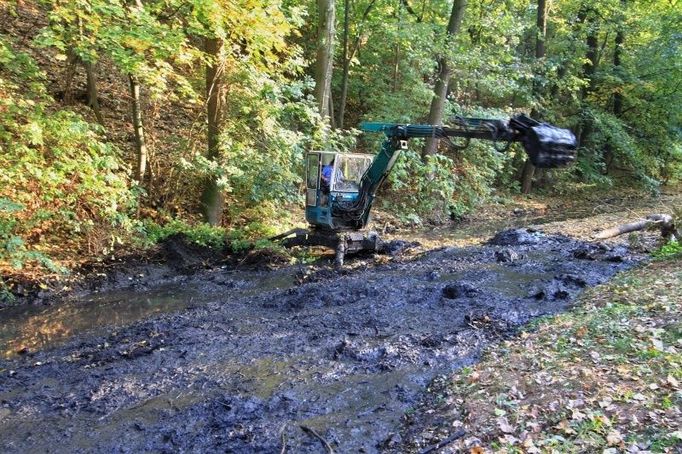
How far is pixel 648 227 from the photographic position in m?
13.4

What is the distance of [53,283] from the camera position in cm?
901

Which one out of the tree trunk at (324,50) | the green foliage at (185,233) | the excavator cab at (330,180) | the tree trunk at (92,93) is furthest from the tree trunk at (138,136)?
the tree trunk at (324,50)

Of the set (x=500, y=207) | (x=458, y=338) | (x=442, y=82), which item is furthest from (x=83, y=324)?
(x=500, y=207)

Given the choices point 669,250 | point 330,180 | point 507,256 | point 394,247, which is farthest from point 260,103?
point 669,250

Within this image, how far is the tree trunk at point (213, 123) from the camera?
40.5 feet

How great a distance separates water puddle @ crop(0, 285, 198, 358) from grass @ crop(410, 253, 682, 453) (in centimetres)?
520

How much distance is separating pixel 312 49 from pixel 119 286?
42.7 ft

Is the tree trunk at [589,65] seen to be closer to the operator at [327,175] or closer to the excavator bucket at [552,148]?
the operator at [327,175]

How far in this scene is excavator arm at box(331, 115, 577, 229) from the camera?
6145mm

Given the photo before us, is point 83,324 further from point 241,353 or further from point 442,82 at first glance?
point 442,82

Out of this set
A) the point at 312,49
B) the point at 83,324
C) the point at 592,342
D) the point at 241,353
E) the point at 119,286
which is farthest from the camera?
the point at 312,49

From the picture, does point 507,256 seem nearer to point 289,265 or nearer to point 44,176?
point 289,265

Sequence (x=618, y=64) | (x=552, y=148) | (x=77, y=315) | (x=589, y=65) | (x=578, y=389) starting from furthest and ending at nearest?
(x=618, y=64), (x=589, y=65), (x=77, y=315), (x=552, y=148), (x=578, y=389)

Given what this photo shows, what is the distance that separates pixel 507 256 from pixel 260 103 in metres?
6.62
